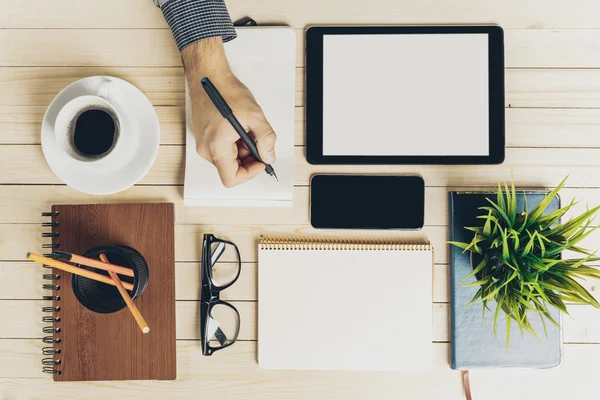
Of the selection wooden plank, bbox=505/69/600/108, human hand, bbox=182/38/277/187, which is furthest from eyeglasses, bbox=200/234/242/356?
wooden plank, bbox=505/69/600/108

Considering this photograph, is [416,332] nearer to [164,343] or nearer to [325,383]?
[325,383]

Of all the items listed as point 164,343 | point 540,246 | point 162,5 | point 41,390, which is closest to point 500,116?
point 540,246

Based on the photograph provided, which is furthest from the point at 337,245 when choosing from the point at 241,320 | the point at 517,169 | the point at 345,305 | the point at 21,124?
the point at 21,124

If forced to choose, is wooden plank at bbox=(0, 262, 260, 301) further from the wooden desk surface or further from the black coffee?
the black coffee

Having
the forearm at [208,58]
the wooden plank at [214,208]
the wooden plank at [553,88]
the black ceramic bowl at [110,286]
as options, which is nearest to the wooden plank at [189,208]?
the wooden plank at [214,208]

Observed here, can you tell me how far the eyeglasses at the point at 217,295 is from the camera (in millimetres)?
813

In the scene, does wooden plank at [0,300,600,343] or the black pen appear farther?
wooden plank at [0,300,600,343]

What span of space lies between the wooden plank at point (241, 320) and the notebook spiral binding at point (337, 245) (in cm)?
11

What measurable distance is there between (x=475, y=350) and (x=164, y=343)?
1.71ft

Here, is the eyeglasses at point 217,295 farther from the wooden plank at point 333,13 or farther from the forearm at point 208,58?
the wooden plank at point 333,13

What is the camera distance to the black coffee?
0.74 metres

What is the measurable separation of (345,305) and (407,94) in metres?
0.37

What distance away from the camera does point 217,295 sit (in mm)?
822

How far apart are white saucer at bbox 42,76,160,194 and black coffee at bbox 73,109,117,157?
0.04 metres
